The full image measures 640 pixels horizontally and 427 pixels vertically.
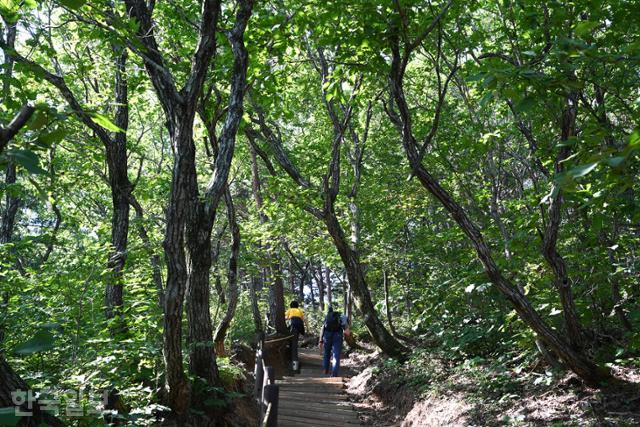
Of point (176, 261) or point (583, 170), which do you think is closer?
point (583, 170)

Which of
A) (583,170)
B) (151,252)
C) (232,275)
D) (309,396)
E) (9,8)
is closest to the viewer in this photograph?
(583,170)

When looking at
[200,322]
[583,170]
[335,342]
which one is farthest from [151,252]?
[583,170]

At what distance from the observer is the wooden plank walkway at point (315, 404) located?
30.0 feet

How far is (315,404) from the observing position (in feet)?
33.6

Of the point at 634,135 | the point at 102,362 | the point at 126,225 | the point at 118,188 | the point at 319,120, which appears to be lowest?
the point at 102,362

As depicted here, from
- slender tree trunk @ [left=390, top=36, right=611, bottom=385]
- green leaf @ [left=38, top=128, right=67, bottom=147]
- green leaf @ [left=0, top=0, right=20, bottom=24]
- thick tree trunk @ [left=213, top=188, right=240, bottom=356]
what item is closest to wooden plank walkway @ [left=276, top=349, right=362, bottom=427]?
thick tree trunk @ [left=213, top=188, right=240, bottom=356]

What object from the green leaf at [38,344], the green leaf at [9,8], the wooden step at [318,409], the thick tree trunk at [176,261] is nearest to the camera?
the green leaf at [38,344]

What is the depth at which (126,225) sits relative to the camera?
375 inches

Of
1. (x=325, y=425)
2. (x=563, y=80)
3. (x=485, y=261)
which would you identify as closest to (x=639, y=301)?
(x=485, y=261)

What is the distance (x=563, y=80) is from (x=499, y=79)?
315mm

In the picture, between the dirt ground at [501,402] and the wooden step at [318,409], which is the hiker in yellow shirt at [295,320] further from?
the wooden step at [318,409]

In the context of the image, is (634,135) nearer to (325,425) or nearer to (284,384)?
(325,425)

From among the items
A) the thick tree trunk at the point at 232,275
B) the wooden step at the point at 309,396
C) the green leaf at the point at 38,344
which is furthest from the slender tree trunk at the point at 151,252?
the green leaf at the point at 38,344

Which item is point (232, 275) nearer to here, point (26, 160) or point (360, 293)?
point (360, 293)
